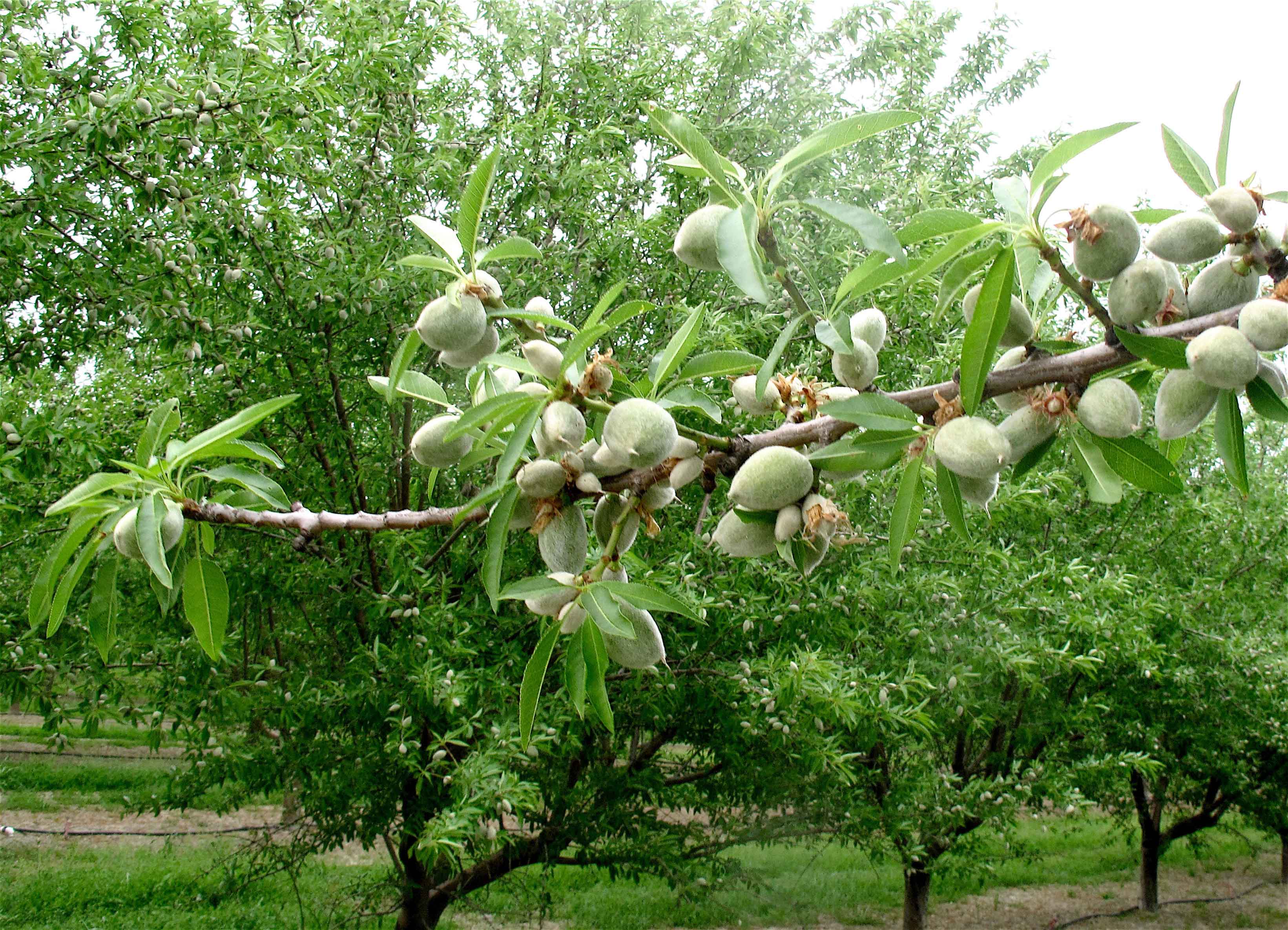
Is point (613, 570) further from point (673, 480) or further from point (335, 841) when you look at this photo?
point (335, 841)

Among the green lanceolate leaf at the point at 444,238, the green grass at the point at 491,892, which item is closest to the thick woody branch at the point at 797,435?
the green lanceolate leaf at the point at 444,238

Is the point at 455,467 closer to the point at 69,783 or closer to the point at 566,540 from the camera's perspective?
the point at 566,540

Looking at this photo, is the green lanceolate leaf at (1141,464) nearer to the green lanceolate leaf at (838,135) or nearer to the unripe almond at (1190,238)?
the unripe almond at (1190,238)

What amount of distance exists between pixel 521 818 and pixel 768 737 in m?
1.06

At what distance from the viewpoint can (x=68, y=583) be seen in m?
0.92

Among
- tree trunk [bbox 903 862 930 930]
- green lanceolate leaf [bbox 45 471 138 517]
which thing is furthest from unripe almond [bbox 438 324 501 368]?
tree trunk [bbox 903 862 930 930]

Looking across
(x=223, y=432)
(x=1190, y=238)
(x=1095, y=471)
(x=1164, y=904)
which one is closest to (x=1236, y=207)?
(x=1190, y=238)

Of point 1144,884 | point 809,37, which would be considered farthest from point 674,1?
point 1144,884

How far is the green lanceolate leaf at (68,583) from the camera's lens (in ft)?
2.92

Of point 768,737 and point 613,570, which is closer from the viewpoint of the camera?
point 613,570

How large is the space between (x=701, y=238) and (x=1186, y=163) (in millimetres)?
424

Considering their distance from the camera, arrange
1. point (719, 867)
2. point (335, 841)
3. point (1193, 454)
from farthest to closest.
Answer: point (1193, 454)
point (719, 867)
point (335, 841)

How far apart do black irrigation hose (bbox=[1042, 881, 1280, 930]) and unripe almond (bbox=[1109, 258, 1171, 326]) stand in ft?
32.1

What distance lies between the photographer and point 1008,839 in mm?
5457
